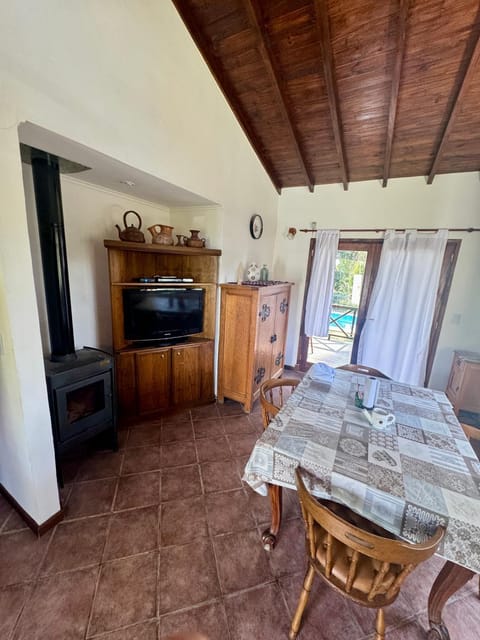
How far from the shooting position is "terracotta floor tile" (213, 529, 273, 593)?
1.37m

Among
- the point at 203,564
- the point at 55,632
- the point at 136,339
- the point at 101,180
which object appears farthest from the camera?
the point at 136,339

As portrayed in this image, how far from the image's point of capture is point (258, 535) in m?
1.61

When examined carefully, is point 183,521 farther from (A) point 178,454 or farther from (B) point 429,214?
(B) point 429,214

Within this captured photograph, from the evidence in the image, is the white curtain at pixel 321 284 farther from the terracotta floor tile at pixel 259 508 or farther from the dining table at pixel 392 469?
the terracotta floor tile at pixel 259 508

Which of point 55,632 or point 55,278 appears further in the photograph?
point 55,278

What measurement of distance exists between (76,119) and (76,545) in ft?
7.97

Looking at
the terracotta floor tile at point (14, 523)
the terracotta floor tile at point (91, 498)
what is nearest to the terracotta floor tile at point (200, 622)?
the terracotta floor tile at point (91, 498)

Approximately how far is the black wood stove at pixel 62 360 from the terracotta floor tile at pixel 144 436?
0.37 meters

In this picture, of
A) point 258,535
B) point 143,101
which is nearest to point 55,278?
point 143,101

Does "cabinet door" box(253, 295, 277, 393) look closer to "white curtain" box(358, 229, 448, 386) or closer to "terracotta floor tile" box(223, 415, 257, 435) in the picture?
"terracotta floor tile" box(223, 415, 257, 435)

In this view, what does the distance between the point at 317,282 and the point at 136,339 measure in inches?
102

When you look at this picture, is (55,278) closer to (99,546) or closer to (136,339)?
(136,339)

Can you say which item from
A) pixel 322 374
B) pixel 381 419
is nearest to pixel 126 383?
pixel 322 374

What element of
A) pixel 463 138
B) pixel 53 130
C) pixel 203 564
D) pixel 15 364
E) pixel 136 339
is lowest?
pixel 203 564
